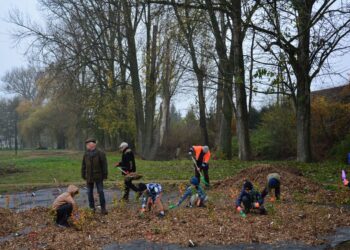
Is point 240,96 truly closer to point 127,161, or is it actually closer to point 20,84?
point 127,161

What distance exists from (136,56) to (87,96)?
188 inches

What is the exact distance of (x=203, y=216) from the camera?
35.0ft

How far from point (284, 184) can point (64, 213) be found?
6.97 metres

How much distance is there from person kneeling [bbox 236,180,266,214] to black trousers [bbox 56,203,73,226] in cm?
369

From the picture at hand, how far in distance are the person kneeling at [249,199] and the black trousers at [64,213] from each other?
145 inches

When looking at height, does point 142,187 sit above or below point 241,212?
above

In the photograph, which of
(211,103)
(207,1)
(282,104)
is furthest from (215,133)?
(207,1)

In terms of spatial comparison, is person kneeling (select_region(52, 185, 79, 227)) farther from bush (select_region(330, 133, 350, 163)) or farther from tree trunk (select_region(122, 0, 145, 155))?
tree trunk (select_region(122, 0, 145, 155))

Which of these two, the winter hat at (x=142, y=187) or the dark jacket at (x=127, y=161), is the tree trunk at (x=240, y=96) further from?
the winter hat at (x=142, y=187)

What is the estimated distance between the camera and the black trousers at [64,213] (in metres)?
10.2

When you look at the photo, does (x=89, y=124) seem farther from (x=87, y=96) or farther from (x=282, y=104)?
(x=282, y=104)

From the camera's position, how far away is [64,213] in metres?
10.3

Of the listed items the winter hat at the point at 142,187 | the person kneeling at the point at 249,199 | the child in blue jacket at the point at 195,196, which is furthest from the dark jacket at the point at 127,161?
the person kneeling at the point at 249,199

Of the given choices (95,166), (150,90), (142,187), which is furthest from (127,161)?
(150,90)
